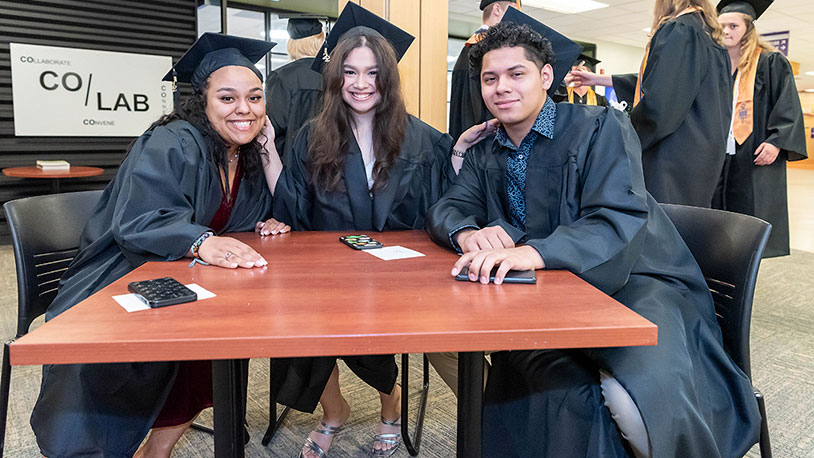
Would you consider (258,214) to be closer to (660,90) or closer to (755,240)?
(755,240)

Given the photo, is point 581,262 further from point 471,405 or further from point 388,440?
point 388,440

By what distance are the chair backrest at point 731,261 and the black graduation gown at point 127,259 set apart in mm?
1459

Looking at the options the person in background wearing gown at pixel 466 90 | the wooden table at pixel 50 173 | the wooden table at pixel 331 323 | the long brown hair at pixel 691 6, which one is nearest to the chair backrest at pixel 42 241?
the wooden table at pixel 331 323

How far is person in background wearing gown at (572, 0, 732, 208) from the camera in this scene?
2.84m

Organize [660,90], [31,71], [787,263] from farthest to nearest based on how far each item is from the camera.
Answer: [31,71]
[787,263]
[660,90]

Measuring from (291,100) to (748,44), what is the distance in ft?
9.08

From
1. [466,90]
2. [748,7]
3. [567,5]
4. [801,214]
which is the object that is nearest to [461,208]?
[466,90]

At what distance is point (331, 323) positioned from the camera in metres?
1.08

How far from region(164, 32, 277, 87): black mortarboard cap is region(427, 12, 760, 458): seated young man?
2.53ft

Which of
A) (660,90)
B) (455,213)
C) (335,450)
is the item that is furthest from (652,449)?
(660,90)

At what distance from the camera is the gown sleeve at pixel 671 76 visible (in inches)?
111

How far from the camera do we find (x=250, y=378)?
2961 millimetres

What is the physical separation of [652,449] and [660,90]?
81.4 inches

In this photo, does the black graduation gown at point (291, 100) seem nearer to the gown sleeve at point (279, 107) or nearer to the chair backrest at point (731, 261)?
the gown sleeve at point (279, 107)
